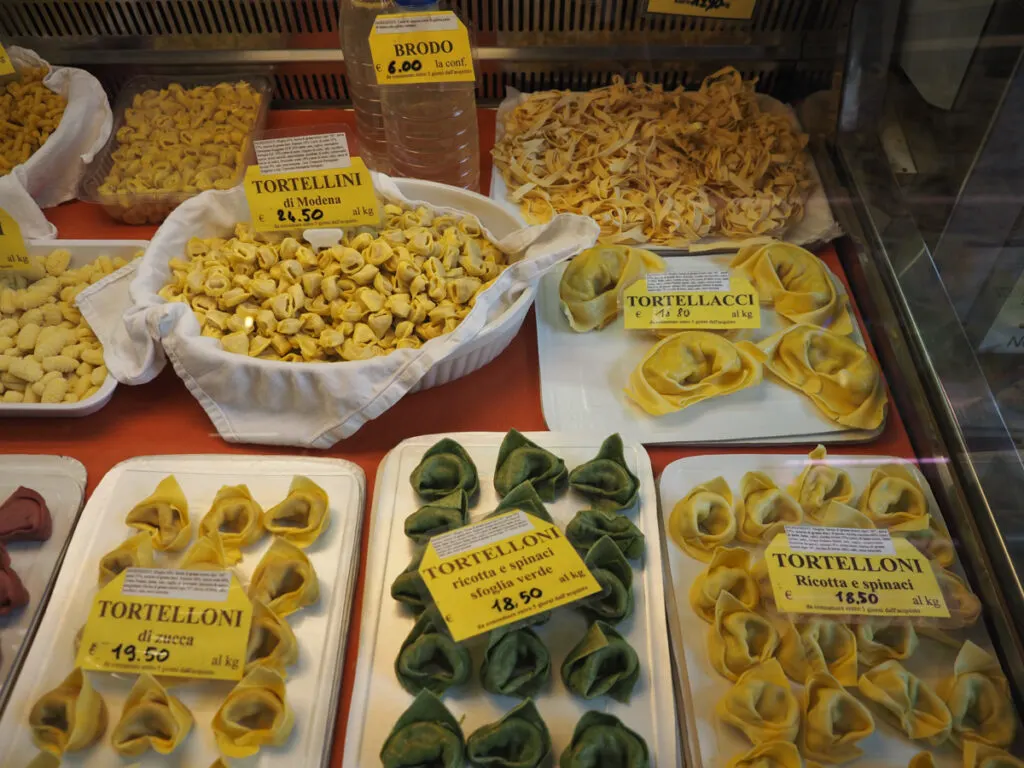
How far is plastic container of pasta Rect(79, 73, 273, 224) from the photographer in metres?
1.56

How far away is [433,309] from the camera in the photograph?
1.27 meters

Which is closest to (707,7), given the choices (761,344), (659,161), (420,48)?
(659,161)

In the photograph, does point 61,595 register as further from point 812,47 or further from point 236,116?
point 812,47

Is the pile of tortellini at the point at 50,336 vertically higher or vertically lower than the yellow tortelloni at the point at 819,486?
higher

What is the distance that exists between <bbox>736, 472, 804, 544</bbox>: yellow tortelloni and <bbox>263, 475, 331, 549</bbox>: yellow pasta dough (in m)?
0.60

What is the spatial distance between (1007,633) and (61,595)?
4.05 feet

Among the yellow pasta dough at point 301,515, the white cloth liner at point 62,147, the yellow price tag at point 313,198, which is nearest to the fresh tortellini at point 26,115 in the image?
the white cloth liner at point 62,147

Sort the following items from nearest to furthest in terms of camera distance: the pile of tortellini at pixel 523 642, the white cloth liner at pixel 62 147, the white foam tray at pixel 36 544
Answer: the pile of tortellini at pixel 523 642, the white foam tray at pixel 36 544, the white cloth liner at pixel 62 147

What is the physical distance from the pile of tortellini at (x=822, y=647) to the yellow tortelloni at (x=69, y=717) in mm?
Result: 750

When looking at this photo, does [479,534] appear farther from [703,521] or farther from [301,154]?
[301,154]

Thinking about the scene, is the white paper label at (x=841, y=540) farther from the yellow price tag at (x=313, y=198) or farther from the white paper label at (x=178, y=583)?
the yellow price tag at (x=313, y=198)

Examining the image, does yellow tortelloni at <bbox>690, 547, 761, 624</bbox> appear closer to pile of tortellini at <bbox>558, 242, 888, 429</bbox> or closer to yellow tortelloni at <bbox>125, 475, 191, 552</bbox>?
pile of tortellini at <bbox>558, 242, 888, 429</bbox>

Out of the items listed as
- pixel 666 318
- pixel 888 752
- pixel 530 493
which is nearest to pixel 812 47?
pixel 666 318

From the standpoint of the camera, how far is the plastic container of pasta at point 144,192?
156 centimetres
